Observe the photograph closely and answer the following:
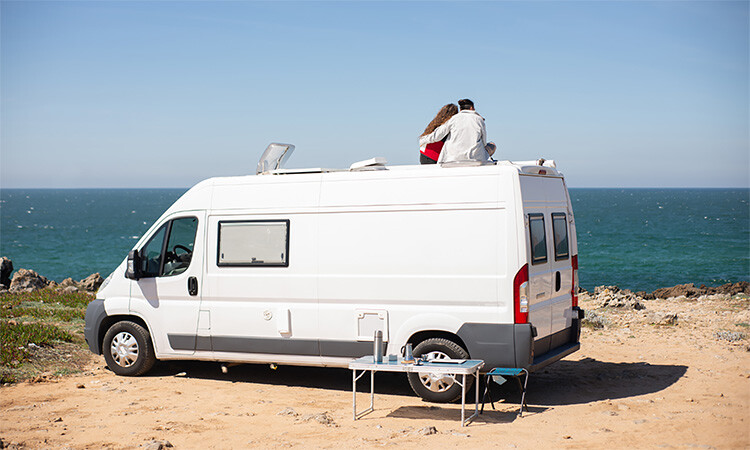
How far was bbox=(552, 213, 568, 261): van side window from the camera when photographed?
362 inches

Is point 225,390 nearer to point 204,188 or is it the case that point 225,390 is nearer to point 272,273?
point 272,273

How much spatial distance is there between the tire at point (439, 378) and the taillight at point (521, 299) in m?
0.75

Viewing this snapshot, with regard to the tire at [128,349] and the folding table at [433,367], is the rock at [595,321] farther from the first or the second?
the tire at [128,349]

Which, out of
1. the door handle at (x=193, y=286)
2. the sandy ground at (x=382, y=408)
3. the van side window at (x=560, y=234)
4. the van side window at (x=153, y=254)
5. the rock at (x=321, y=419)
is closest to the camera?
the sandy ground at (x=382, y=408)

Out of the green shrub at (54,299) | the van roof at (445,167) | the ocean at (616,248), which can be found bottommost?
the ocean at (616,248)

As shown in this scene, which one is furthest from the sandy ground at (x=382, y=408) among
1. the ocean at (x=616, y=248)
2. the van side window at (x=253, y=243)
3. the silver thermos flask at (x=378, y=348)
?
the ocean at (x=616, y=248)

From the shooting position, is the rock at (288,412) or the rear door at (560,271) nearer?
the rock at (288,412)

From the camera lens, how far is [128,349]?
33.6 ft

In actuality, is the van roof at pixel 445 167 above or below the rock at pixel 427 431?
above

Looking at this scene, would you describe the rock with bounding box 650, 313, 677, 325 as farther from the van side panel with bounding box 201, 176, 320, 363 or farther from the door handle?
the door handle

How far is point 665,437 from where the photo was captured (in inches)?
284

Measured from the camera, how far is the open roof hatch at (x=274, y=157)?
10016 millimetres

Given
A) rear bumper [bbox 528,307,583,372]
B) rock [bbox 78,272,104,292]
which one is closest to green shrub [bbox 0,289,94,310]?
rock [bbox 78,272,104,292]

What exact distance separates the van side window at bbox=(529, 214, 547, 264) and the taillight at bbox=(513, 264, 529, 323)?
0.99ft
